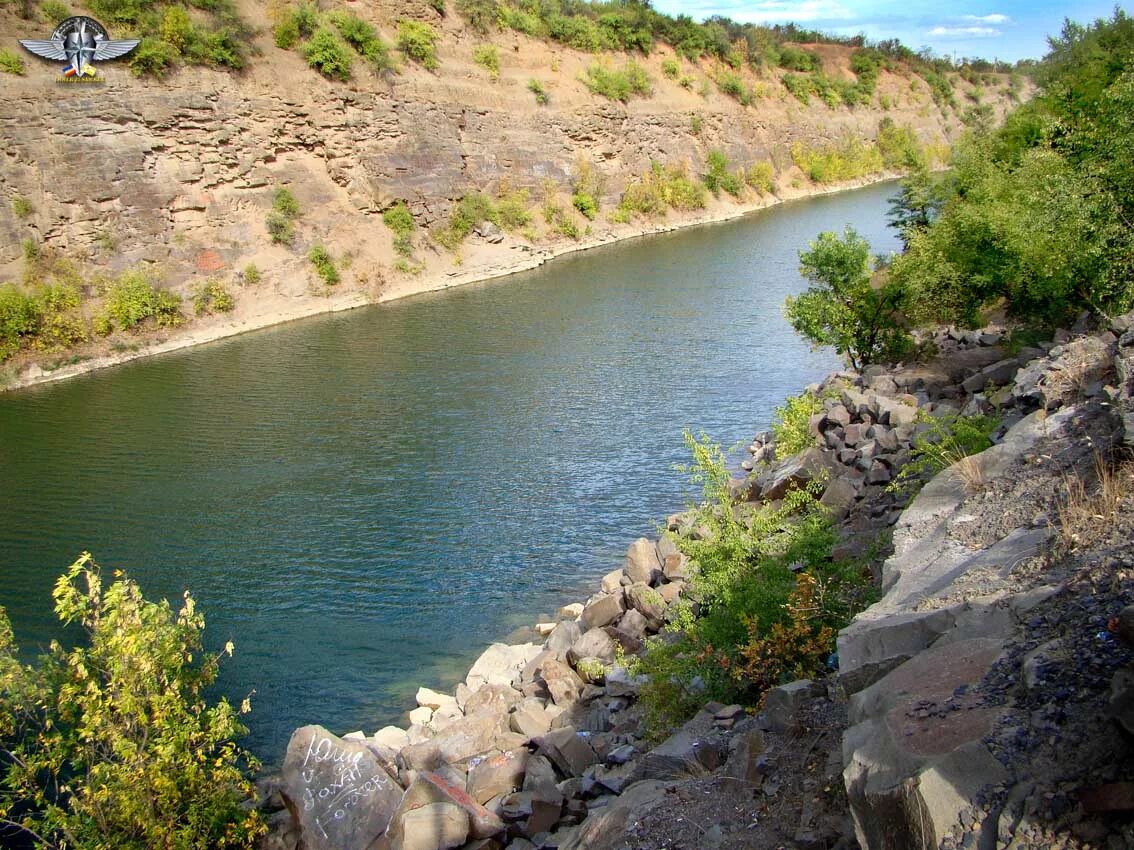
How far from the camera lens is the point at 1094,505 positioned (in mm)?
8891

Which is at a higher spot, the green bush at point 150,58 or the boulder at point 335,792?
the green bush at point 150,58

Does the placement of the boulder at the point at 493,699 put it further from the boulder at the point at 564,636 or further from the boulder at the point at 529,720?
the boulder at the point at 564,636

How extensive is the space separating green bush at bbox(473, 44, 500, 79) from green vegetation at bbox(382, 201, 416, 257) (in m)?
15.6

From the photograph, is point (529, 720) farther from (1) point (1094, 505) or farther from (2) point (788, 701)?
(1) point (1094, 505)

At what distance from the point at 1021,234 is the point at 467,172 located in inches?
1780

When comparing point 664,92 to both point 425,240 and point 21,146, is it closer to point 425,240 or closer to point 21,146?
point 425,240

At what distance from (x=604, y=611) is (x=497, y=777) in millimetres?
4976

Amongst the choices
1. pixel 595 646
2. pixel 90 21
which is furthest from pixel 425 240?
pixel 595 646

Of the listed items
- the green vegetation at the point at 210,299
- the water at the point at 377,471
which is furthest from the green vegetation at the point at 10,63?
the water at the point at 377,471

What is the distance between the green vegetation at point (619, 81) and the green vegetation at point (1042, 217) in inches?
1627

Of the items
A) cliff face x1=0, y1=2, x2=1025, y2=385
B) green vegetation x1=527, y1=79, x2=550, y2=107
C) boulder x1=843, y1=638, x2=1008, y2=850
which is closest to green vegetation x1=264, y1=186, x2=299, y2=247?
cliff face x1=0, y1=2, x2=1025, y2=385

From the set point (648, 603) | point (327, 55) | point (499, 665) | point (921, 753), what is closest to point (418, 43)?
point (327, 55)

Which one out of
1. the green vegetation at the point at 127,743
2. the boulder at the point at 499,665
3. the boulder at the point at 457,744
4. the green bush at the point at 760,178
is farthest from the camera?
the green bush at the point at 760,178

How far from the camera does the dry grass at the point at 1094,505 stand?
8531 millimetres
